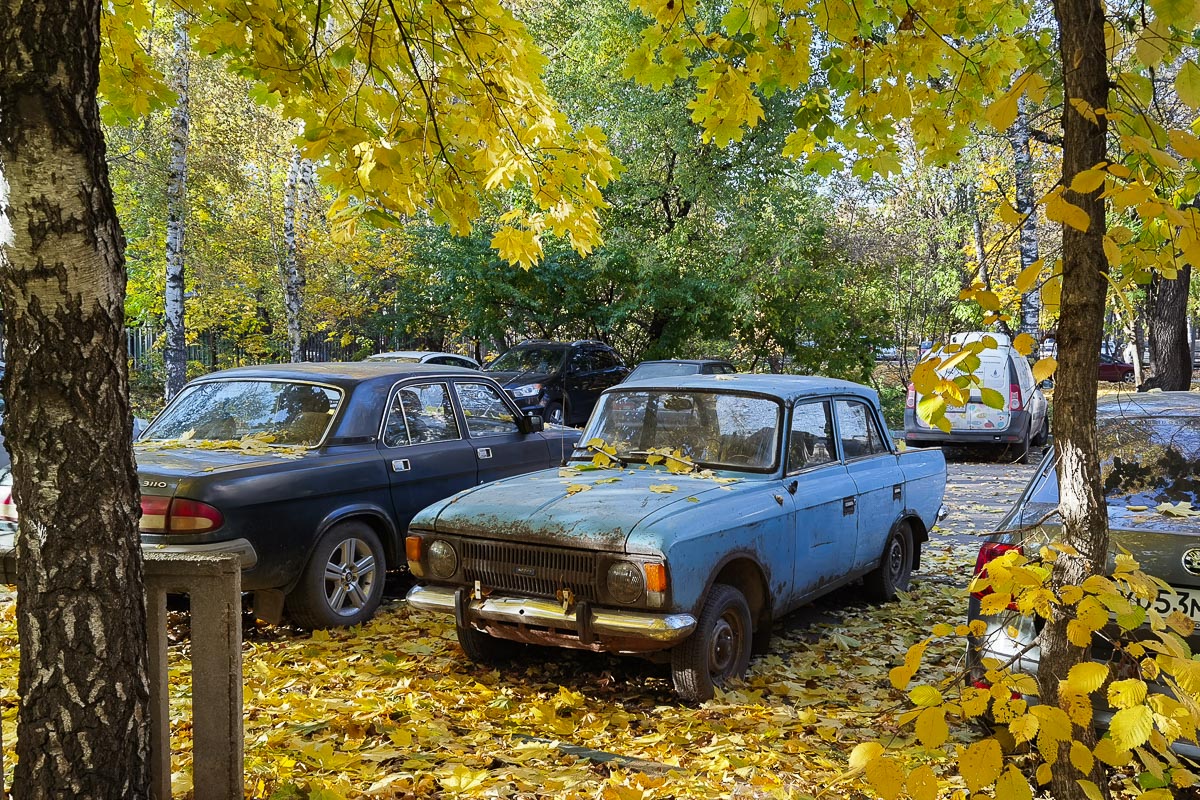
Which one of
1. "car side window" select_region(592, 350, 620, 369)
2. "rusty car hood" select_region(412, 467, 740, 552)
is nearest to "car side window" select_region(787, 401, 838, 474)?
"rusty car hood" select_region(412, 467, 740, 552)

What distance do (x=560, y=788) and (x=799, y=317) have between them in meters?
17.7

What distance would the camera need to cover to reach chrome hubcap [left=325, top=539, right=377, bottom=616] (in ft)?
20.2

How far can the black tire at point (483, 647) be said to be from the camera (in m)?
5.43

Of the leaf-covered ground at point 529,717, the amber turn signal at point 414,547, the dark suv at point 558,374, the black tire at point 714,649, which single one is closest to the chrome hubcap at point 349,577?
the leaf-covered ground at point 529,717

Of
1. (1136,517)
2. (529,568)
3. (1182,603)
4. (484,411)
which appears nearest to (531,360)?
(484,411)

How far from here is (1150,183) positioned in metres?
2.66

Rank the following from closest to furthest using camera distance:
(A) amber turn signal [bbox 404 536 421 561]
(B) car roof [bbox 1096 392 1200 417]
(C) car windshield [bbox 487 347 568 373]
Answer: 1. (B) car roof [bbox 1096 392 1200 417]
2. (A) amber turn signal [bbox 404 536 421 561]
3. (C) car windshield [bbox 487 347 568 373]

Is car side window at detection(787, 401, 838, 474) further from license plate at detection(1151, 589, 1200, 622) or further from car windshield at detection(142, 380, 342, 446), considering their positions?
car windshield at detection(142, 380, 342, 446)

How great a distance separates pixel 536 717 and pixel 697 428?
2.17 meters

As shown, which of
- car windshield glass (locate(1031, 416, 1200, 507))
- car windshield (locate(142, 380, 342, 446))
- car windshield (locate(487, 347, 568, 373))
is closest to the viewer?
car windshield glass (locate(1031, 416, 1200, 507))

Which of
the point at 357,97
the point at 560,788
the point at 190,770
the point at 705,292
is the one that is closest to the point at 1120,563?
the point at 560,788

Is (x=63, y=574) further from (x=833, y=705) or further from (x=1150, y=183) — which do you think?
(x=833, y=705)

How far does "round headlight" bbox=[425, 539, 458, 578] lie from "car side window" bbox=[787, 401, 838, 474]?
6.88ft

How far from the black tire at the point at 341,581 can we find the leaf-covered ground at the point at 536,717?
5.4 inches
